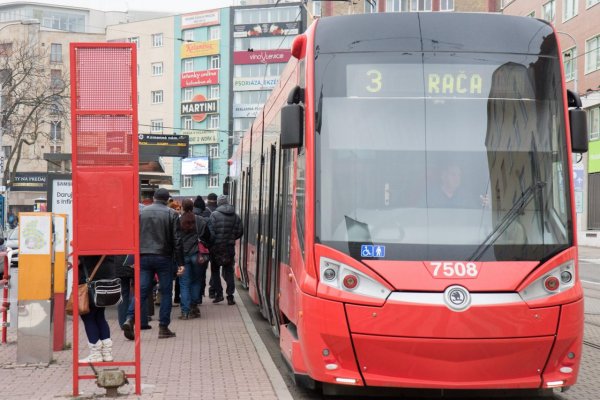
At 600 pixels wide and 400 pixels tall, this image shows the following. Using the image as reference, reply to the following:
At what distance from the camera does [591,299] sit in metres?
16.8

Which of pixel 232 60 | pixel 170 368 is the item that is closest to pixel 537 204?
pixel 170 368

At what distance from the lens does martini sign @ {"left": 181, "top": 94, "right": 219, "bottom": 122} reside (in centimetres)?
8226

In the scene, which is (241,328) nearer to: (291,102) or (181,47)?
(291,102)

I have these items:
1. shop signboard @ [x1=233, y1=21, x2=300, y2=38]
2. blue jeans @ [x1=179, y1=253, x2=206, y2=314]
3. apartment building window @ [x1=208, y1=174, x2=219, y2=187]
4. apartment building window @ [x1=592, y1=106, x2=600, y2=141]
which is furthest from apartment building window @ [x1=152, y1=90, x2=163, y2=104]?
blue jeans @ [x1=179, y1=253, x2=206, y2=314]

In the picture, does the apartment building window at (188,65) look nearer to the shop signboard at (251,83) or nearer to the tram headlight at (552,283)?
the shop signboard at (251,83)

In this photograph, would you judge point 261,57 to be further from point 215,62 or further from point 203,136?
point 203,136

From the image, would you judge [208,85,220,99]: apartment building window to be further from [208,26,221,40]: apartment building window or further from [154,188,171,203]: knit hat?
[154,188,171,203]: knit hat

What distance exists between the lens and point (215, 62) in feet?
269

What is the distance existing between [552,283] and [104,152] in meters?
3.51

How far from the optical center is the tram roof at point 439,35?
22.4 feet

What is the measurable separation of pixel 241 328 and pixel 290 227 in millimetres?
4074

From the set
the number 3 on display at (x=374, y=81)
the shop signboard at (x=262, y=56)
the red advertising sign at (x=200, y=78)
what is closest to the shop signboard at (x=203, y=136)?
the red advertising sign at (x=200, y=78)

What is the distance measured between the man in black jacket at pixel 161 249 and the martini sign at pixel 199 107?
2852 inches

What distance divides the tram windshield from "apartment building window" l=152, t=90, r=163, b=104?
79.8 metres
